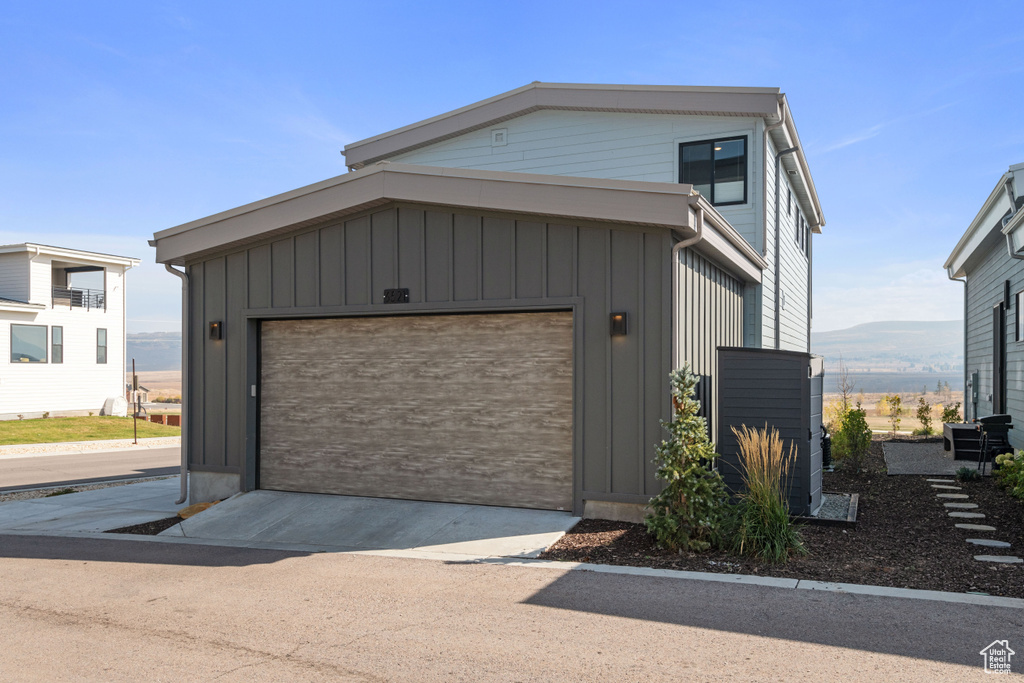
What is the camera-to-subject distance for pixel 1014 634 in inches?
181

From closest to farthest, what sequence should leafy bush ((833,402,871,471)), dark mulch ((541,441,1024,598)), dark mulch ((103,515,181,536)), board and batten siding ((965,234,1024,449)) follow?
dark mulch ((541,441,1024,598)) → dark mulch ((103,515,181,536)) → board and batten siding ((965,234,1024,449)) → leafy bush ((833,402,871,471))

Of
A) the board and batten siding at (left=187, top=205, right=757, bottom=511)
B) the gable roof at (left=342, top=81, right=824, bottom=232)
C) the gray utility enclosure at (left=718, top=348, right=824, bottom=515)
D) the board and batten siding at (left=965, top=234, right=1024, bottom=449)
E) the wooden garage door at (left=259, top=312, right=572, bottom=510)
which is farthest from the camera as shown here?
the gable roof at (left=342, top=81, right=824, bottom=232)

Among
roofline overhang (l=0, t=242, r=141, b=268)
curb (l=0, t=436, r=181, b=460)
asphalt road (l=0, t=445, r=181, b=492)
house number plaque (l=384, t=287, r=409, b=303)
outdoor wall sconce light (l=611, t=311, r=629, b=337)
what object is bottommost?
curb (l=0, t=436, r=181, b=460)

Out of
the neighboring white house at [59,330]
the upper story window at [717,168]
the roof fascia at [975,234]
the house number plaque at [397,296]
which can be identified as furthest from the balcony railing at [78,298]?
the roof fascia at [975,234]

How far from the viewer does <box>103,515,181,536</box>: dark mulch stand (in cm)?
872

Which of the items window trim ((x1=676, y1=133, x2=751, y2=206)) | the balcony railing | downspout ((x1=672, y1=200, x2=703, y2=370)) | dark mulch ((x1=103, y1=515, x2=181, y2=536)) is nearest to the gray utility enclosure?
downspout ((x1=672, y1=200, x2=703, y2=370))

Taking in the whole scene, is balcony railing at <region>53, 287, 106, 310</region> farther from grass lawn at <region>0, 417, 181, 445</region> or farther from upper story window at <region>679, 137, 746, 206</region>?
upper story window at <region>679, 137, 746, 206</region>

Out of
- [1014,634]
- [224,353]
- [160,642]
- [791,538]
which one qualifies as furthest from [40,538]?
[1014,634]

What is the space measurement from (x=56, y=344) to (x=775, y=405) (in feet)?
95.9

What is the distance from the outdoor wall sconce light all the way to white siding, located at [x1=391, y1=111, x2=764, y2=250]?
5208 mm

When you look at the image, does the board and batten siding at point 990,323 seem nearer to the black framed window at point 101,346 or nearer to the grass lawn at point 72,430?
the grass lawn at point 72,430

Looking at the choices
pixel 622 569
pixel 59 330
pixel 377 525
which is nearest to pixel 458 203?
pixel 377 525

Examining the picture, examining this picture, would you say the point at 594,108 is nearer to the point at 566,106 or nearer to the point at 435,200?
the point at 566,106

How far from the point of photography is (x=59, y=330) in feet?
94.4
